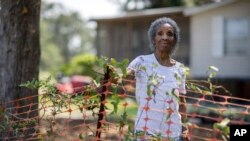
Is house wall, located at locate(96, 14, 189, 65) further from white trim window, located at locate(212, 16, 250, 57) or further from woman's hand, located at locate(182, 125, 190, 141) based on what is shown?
woman's hand, located at locate(182, 125, 190, 141)

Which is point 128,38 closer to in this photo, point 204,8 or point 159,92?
point 204,8

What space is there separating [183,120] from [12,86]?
212 centimetres

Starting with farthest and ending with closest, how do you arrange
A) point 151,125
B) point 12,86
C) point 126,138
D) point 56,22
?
point 56,22, point 12,86, point 151,125, point 126,138

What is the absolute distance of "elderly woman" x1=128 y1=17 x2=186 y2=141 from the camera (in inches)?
157

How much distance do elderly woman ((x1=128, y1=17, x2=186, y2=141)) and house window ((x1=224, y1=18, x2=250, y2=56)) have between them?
1287 cm

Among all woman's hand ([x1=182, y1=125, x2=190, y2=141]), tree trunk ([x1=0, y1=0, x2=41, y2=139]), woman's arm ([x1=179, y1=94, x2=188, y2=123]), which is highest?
tree trunk ([x1=0, y1=0, x2=41, y2=139])

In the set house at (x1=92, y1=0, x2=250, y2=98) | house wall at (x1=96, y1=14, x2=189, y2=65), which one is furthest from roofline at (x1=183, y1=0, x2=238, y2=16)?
house wall at (x1=96, y1=14, x2=189, y2=65)

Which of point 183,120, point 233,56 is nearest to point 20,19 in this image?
point 183,120

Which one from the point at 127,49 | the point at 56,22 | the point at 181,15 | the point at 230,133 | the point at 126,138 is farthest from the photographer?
the point at 56,22

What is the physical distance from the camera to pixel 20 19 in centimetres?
564

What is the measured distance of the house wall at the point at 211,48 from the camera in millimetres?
16797

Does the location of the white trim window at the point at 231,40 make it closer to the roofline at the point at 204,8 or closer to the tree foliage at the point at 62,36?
the roofline at the point at 204,8

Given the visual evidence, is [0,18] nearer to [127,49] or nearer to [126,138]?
[126,138]

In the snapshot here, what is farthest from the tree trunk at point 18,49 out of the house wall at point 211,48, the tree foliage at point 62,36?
the tree foliage at point 62,36
